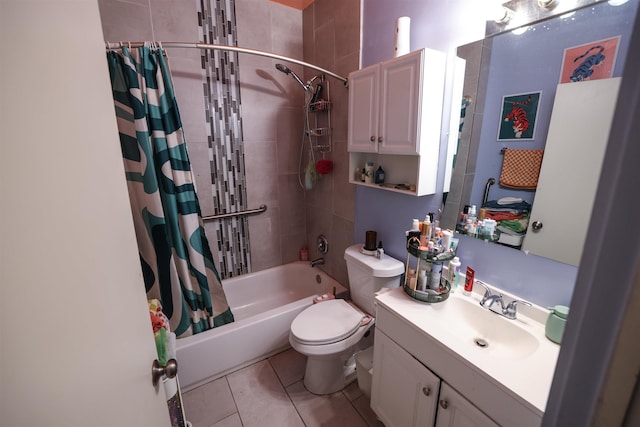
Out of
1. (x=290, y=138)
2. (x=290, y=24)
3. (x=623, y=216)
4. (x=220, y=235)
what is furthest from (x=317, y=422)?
(x=290, y=24)

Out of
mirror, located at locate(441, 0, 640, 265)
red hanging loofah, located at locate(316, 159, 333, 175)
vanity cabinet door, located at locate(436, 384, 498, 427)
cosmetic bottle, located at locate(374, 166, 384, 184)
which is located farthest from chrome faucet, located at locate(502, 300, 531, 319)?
red hanging loofah, located at locate(316, 159, 333, 175)

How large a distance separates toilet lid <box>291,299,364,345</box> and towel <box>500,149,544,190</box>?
1.10 meters

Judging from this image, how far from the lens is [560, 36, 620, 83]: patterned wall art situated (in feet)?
2.85

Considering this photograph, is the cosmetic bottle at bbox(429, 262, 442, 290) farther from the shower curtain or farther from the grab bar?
the grab bar

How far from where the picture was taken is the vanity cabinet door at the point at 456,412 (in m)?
0.92

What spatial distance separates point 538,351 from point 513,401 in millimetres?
261

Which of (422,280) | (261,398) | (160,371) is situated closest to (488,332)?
(422,280)

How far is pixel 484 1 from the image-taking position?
1.15 m

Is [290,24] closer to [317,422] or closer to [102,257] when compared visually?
[102,257]

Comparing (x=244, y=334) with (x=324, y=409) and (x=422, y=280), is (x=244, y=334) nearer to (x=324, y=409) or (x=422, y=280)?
(x=324, y=409)

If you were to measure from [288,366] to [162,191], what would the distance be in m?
1.45

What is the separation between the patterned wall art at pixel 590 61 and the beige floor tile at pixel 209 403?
2.24m

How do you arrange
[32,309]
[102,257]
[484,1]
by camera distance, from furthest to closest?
[484,1] < [102,257] < [32,309]

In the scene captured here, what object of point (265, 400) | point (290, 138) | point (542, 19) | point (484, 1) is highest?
point (484, 1)
